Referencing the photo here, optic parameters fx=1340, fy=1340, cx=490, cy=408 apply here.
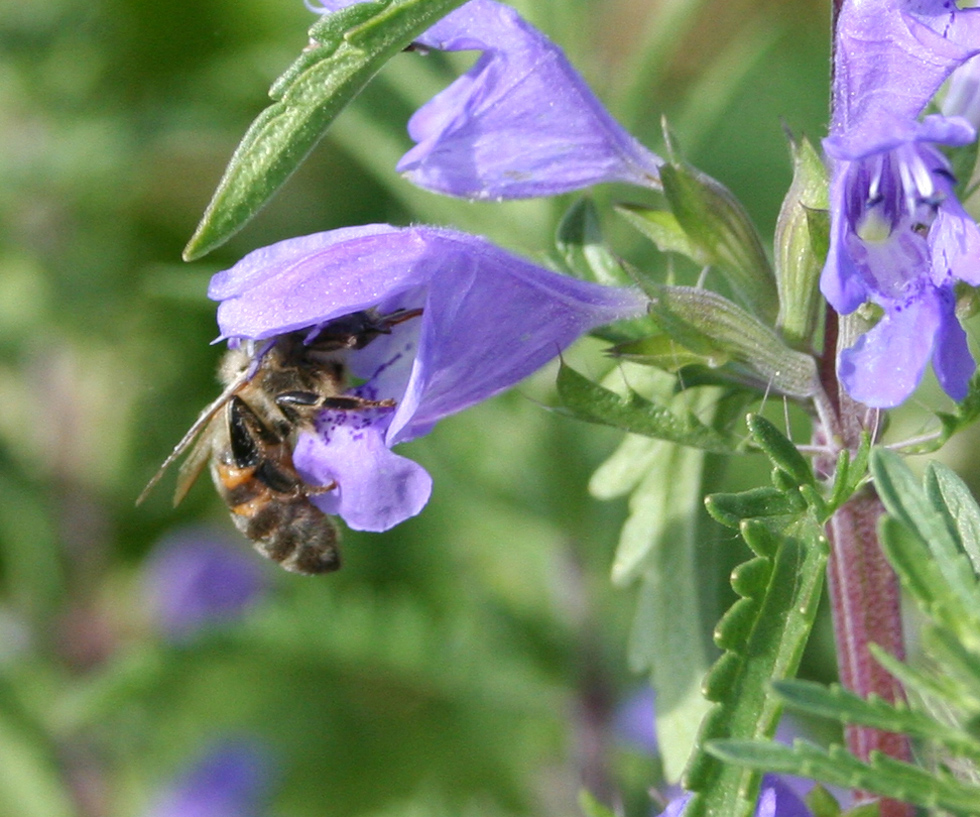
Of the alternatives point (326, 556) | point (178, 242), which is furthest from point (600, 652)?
point (178, 242)

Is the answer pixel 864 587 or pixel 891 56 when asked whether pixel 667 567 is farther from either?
pixel 891 56

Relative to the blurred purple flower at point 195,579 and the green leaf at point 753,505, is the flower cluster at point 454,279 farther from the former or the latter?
the blurred purple flower at point 195,579

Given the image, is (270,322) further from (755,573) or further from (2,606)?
(2,606)

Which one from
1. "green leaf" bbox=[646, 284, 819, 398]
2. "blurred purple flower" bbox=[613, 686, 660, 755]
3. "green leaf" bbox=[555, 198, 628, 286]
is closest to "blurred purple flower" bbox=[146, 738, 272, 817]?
"blurred purple flower" bbox=[613, 686, 660, 755]

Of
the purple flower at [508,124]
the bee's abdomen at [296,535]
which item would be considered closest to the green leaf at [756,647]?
the purple flower at [508,124]

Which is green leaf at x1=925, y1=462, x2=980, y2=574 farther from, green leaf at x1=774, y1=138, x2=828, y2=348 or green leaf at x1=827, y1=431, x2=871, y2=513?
green leaf at x1=774, y1=138, x2=828, y2=348

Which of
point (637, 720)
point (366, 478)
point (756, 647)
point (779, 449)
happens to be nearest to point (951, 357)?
point (779, 449)
